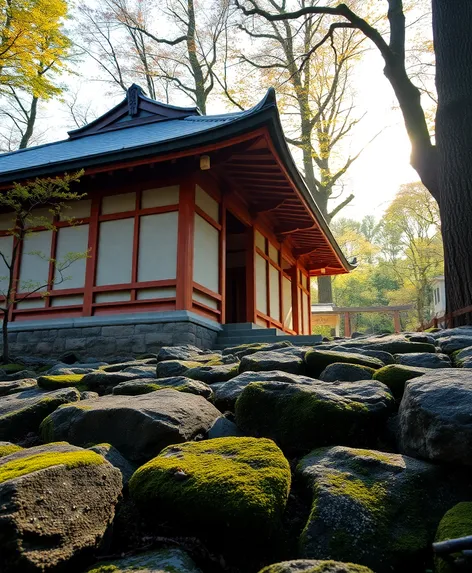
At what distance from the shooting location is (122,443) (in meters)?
2.29

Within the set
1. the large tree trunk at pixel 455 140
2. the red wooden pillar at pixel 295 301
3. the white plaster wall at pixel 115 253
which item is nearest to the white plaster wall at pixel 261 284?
the red wooden pillar at pixel 295 301

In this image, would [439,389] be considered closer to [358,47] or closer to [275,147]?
[275,147]

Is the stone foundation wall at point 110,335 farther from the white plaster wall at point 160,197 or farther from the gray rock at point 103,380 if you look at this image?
the gray rock at point 103,380

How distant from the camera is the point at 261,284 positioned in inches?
424

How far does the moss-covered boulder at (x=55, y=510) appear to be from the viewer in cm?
137

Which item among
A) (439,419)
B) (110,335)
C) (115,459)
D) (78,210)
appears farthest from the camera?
(78,210)

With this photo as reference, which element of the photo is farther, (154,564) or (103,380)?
(103,380)

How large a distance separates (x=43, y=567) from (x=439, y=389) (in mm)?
1625

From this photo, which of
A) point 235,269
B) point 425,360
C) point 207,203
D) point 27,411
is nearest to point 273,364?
point 425,360

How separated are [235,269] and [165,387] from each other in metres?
9.14

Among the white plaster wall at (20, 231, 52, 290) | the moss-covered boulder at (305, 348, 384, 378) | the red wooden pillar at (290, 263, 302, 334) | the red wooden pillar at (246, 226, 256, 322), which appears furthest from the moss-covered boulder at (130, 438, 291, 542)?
the red wooden pillar at (290, 263, 302, 334)

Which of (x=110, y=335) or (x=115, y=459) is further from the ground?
(x=110, y=335)

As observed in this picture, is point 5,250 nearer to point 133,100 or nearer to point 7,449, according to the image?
point 133,100

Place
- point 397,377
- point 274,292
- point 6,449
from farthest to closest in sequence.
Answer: point 274,292 → point 397,377 → point 6,449
